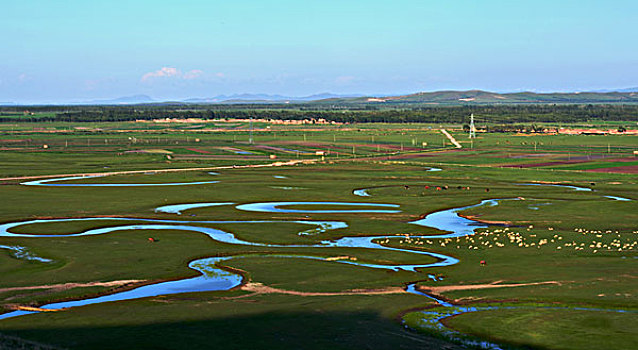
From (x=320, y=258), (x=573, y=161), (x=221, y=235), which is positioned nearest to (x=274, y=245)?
(x=320, y=258)

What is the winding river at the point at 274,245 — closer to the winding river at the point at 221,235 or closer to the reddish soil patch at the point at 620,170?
the winding river at the point at 221,235

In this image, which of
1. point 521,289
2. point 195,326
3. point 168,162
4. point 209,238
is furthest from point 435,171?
point 195,326

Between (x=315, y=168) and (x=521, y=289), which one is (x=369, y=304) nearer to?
(x=521, y=289)

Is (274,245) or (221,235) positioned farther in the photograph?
(221,235)

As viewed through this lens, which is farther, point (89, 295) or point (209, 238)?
point (209, 238)

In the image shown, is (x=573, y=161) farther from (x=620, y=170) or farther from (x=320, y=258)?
(x=320, y=258)

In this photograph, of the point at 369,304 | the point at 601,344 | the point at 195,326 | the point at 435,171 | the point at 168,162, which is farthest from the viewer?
the point at 168,162

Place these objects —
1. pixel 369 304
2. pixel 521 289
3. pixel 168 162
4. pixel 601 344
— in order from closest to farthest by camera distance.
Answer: pixel 601 344, pixel 369 304, pixel 521 289, pixel 168 162

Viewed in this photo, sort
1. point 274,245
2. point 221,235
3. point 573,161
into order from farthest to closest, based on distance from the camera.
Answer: point 573,161, point 221,235, point 274,245

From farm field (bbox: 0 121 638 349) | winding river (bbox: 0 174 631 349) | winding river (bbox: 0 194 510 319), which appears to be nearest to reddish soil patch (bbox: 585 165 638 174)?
farm field (bbox: 0 121 638 349)
